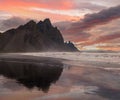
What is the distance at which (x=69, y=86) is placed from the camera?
19172 mm

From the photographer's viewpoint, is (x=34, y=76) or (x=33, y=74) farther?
(x=33, y=74)

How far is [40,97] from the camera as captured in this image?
14695mm

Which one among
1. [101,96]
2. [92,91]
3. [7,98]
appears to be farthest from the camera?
[92,91]

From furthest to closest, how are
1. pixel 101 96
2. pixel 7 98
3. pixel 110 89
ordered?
1. pixel 110 89
2. pixel 101 96
3. pixel 7 98

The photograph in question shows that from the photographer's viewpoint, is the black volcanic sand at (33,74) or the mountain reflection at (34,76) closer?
the mountain reflection at (34,76)

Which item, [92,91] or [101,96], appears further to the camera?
[92,91]

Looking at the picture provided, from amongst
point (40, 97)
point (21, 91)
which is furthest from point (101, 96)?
point (21, 91)

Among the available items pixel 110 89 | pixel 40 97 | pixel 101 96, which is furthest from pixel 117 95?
pixel 40 97

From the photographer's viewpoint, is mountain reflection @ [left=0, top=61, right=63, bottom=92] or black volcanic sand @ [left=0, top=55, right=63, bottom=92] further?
black volcanic sand @ [left=0, top=55, right=63, bottom=92]

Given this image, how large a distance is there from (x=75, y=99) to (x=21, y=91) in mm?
3908

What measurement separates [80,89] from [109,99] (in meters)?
3.51

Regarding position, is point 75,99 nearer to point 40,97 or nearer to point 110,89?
point 40,97

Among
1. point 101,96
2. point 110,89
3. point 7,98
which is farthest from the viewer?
point 110,89

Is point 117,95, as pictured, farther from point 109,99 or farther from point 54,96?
point 54,96
